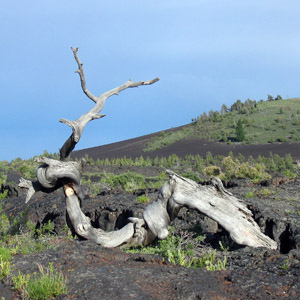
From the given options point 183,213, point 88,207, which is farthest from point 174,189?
point 88,207

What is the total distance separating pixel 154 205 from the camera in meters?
9.96

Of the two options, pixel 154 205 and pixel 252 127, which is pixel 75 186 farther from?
pixel 252 127

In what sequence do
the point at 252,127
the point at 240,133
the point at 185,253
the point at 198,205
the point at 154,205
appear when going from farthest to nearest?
the point at 252,127
the point at 240,133
the point at 154,205
the point at 198,205
the point at 185,253

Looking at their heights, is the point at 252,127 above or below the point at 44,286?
above

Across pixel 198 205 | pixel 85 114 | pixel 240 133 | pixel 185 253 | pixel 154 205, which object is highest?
pixel 240 133

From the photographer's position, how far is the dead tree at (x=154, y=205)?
950cm

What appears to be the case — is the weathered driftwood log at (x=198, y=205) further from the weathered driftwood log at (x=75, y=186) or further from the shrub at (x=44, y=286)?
the shrub at (x=44, y=286)

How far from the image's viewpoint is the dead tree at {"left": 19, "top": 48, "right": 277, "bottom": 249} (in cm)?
950

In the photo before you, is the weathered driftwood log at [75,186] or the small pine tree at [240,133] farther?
the small pine tree at [240,133]

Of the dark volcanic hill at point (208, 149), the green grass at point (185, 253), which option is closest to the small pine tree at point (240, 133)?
the dark volcanic hill at point (208, 149)

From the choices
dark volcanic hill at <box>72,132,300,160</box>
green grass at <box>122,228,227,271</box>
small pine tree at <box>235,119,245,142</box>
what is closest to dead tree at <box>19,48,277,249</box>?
green grass at <box>122,228,227,271</box>

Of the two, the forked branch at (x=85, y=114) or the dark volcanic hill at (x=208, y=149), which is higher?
the dark volcanic hill at (x=208, y=149)

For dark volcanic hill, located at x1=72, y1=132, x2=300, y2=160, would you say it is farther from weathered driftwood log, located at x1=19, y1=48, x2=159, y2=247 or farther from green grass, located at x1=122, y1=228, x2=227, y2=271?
weathered driftwood log, located at x1=19, y1=48, x2=159, y2=247

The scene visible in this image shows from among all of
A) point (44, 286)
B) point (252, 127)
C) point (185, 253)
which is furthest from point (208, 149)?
point (44, 286)
